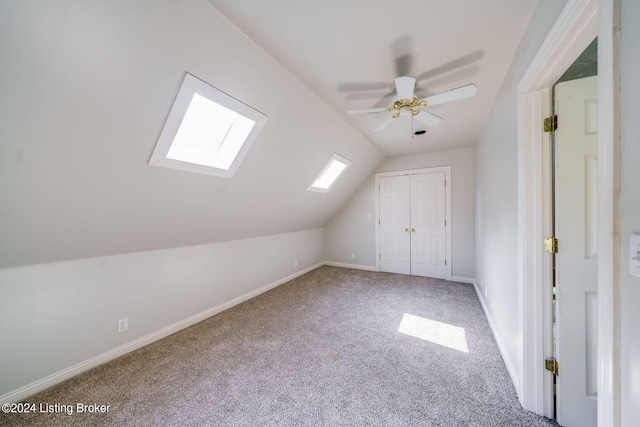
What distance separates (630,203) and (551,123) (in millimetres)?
1041

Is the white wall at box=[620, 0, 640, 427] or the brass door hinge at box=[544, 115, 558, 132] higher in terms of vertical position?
the brass door hinge at box=[544, 115, 558, 132]

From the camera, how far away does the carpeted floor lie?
1417 millimetres

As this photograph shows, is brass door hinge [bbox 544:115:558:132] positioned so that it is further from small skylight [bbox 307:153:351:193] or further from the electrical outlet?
the electrical outlet

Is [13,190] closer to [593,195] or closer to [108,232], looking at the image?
[108,232]

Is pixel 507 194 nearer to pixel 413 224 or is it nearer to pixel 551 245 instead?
pixel 551 245

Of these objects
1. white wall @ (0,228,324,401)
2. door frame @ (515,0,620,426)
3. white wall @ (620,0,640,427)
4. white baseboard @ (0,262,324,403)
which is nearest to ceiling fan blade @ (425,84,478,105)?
door frame @ (515,0,620,426)

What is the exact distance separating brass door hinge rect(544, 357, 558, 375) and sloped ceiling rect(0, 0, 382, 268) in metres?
2.62

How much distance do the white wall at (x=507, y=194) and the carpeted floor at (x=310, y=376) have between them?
0.98 ft

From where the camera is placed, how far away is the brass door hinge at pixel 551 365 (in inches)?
52.8

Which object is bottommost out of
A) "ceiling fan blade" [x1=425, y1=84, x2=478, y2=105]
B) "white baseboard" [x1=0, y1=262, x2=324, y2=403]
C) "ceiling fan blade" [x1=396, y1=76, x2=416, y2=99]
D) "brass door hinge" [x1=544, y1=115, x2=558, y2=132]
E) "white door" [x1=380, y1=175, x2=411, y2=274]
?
"white baseboard" [x1=0, y1=262, x2=324, y2=403]

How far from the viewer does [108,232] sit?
1868 millimetres

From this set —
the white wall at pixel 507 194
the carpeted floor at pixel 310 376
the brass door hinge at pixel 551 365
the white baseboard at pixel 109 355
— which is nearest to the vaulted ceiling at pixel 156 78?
the white wall at pixel 507 194

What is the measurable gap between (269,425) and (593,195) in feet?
7.52

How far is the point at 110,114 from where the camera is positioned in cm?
132
